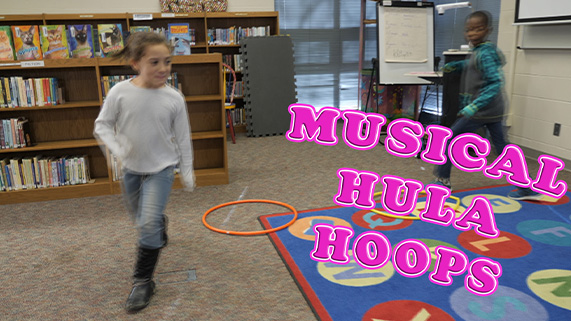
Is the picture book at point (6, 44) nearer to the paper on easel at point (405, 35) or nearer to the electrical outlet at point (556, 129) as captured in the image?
the paper on easel at point (405, 35)

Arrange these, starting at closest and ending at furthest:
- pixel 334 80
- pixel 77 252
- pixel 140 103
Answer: pixel 140 103
pixel 77 252
pixel 334 80

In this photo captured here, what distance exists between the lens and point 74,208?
3.36 metres

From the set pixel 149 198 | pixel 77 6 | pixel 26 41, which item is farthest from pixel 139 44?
pixel 77 6

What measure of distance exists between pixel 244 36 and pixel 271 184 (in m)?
2.78

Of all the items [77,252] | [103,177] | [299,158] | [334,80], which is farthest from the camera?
[334,80]

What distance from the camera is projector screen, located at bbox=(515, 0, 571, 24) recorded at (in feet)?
12.6

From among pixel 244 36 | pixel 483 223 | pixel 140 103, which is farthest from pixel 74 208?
pixel 244 36

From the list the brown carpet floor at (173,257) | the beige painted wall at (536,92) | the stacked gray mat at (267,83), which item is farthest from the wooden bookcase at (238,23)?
the beige painted wall at (536,92)

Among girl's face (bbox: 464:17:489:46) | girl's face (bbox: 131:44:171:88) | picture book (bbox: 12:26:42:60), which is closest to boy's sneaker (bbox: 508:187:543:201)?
girl's face (bbox: 464:17:489:46)

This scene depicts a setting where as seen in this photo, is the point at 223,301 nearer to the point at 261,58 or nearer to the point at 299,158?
the point at 299,158

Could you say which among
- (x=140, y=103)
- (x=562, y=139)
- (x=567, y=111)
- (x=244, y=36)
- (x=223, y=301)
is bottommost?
(x=223, y=301)

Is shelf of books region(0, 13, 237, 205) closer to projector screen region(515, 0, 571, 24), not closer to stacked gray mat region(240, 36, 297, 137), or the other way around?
stacked gray mat region(240, 36, 297, 137)

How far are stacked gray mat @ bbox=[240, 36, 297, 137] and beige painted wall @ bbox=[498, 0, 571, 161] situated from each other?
99.5 inches

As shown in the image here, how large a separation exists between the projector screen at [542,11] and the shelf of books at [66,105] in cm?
299
